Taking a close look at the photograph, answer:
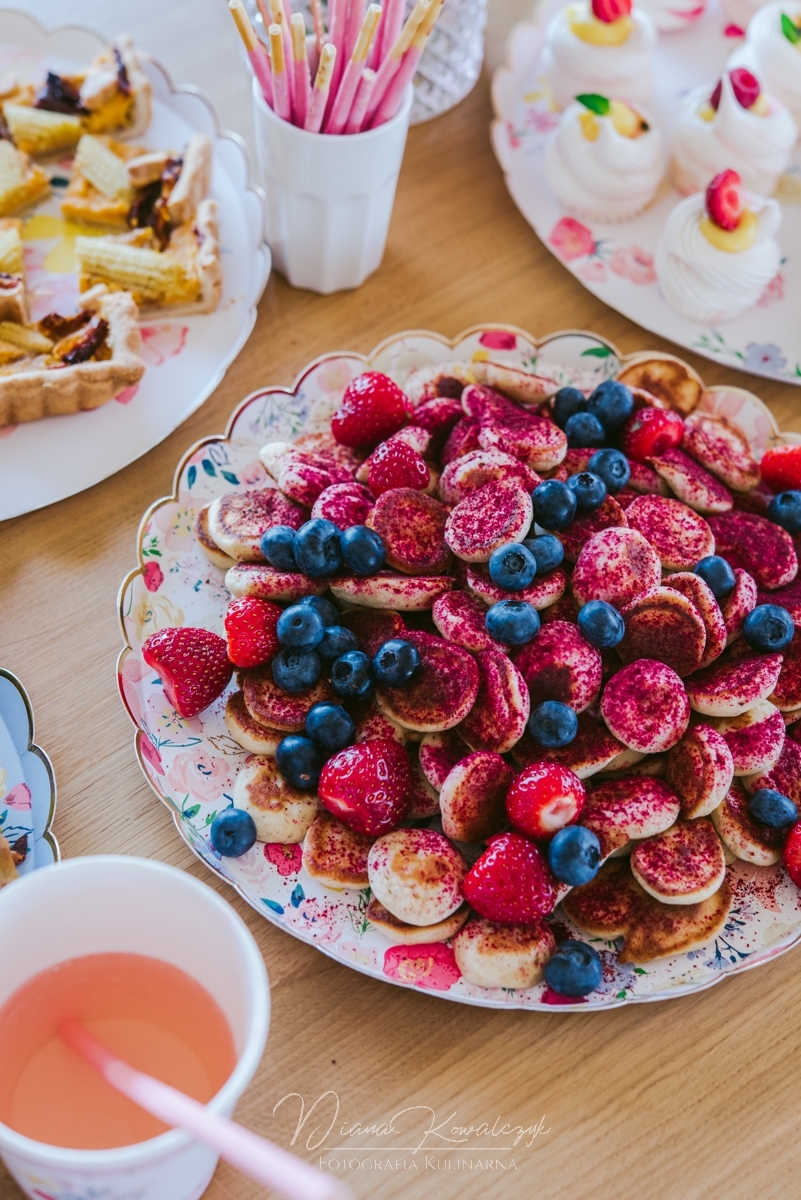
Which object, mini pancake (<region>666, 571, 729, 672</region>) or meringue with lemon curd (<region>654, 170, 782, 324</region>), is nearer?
mini pancake (<region>666, 571, 729, 672</region>)

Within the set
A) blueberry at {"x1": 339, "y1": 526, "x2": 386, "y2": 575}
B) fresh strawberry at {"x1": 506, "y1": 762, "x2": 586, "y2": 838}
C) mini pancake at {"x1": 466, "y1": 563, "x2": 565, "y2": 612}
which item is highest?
blueberry at {"x1": 339, "y1": 526, "x2": 386, "y2": 575}

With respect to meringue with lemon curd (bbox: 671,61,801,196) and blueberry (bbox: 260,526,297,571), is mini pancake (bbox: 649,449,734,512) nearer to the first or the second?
blueberry (bbox: 260,526,297,571)

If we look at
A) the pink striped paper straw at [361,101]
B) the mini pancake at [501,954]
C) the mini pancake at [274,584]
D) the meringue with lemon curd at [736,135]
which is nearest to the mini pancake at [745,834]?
the mini pancake at [501,954]

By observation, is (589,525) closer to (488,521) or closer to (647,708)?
(488,521)

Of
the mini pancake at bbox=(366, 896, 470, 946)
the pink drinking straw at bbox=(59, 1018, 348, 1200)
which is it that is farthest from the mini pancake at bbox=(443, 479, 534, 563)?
the pink drinking straw at bbox=(59, 1018, 348, 1200)

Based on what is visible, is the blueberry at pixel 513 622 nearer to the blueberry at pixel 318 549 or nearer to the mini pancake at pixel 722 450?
the blueberry at pixel 318 549

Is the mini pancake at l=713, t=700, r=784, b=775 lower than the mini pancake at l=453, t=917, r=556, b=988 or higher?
higher

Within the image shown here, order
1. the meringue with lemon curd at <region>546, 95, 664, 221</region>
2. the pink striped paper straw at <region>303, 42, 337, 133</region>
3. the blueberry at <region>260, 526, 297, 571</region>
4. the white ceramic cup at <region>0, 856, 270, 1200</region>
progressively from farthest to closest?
1. the meringue with lemon curd at <region>546, 95, 664, 221</region>
2. the pink striped paper straw at <region>303, 42, 337, 133</region>
3. the blueberry at <region>260, 526, 297, 571</region>
4. the white ceramic cup at <region>0, 856, 270, 1200</region>
